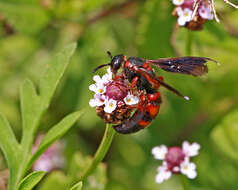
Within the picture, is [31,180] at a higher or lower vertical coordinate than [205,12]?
lower

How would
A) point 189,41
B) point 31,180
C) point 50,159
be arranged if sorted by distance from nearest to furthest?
point 31,180 → point 189,41 → point 50,159

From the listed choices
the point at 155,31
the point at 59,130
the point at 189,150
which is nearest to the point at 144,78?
the point at 59,130

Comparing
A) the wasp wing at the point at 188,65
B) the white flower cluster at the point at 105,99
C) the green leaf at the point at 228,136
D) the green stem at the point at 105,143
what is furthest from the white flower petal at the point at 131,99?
the green leaf at the point at 228,136

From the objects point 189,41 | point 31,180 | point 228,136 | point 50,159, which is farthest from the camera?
point 50,159

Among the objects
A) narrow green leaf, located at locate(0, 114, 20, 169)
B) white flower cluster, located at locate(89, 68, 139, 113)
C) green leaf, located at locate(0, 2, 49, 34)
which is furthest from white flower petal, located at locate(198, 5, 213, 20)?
green leaf, located at locate(0, 2, 49, 34)

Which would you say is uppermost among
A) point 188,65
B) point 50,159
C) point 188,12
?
point 188,12

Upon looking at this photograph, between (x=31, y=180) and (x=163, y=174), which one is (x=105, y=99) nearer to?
(x=31, y=180)

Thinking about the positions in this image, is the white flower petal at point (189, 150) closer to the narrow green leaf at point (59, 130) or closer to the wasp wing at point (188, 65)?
the wasp wing at point (188, 65)
